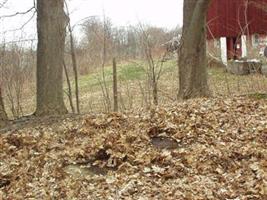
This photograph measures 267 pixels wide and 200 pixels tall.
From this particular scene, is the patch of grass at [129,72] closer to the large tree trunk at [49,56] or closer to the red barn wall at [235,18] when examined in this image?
the red barn wall at [235,18]

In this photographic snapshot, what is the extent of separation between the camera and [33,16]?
460 inches

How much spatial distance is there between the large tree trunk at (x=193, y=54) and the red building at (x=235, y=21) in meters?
16.0

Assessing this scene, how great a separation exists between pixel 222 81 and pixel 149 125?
51.6 ft

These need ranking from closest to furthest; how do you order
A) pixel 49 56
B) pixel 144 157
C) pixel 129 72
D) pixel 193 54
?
pixel 144 157 → pixel 49 56 → pixel 193 54 → pixel 129 72

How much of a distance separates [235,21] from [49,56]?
840 inches

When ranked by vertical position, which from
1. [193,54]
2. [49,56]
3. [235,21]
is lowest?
[193,54]

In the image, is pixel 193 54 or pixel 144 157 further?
pixel 193 54

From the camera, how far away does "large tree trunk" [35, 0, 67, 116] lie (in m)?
9.30

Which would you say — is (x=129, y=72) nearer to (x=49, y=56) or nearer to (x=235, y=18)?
(x=235, y=18)

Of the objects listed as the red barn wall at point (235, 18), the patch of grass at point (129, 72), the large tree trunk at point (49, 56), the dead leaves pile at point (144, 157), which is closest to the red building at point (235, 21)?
the red barn wall at point (235, 18)

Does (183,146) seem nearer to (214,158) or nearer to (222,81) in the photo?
(214,158)

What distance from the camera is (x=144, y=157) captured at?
5.71 m

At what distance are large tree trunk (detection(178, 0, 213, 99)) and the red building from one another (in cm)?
1600

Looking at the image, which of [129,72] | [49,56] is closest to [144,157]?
[49,56]
